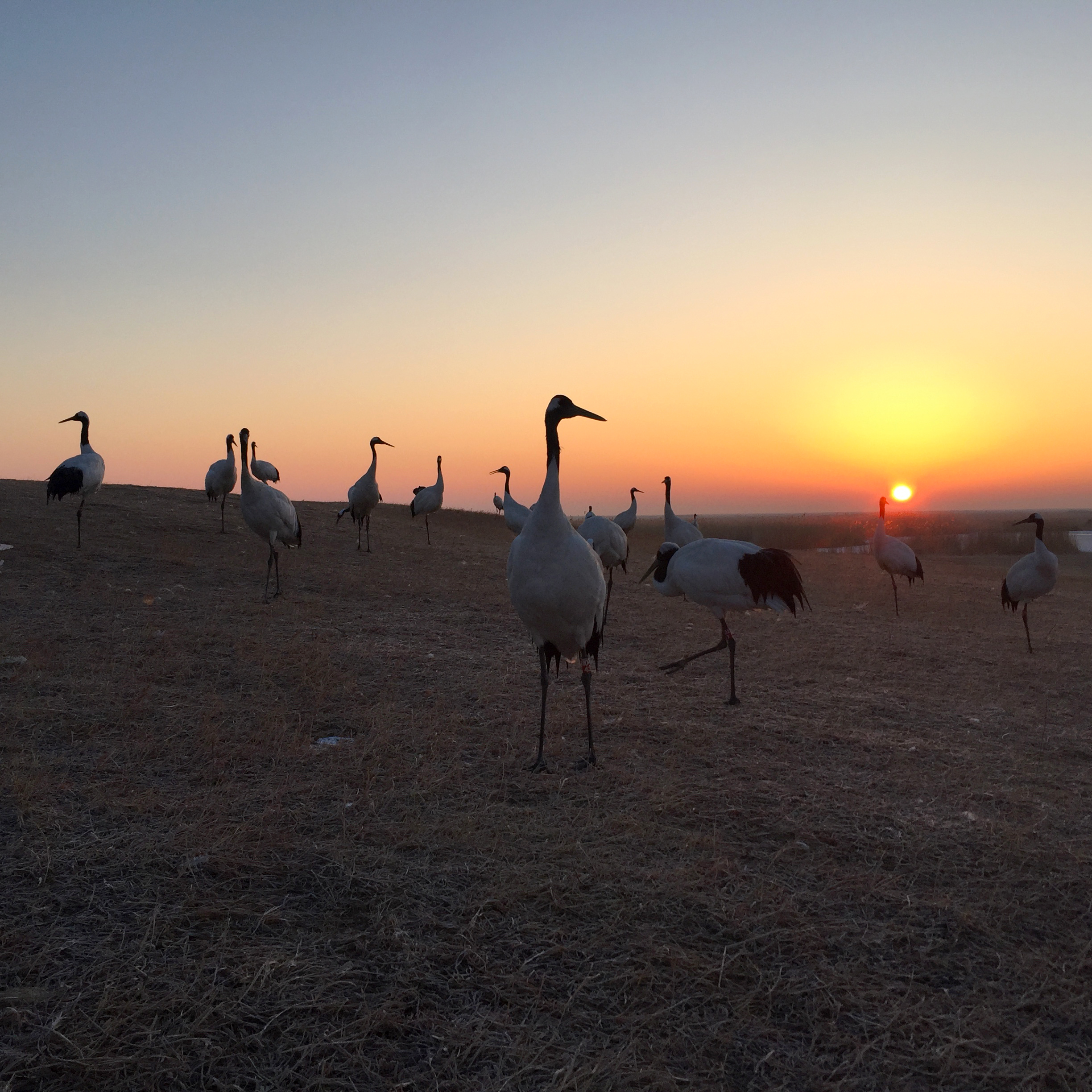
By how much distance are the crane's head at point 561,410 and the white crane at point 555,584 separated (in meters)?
Answer: 0.25

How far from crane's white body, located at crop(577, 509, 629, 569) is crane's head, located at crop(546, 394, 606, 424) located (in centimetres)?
671

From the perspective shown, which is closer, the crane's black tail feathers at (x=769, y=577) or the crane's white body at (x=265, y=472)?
the crane's black tail feathers at (x=769, y=577)

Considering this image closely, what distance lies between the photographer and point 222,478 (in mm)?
17422

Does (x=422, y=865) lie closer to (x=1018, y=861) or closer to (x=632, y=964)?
(x=632, y=964)

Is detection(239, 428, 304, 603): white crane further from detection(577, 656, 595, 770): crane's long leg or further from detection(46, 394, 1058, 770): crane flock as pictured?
detection(577, 656, 595, 770): crane's long leg

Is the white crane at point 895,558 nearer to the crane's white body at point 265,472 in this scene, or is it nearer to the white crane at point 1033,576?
the white crane at point 1033,576

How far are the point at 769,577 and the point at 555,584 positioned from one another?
3578 mm

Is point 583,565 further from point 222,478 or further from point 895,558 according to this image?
point 222,478

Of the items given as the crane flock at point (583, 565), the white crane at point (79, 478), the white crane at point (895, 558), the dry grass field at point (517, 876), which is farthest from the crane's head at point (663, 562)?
the white crane at point (79, 478)

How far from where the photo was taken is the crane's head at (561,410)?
6.34 m

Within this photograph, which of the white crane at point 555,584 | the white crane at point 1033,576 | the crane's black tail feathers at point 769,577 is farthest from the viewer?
the white crane at point 1033,576

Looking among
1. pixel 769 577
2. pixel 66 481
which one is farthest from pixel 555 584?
pixel 66 481

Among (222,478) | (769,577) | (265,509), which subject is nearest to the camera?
(769,577)

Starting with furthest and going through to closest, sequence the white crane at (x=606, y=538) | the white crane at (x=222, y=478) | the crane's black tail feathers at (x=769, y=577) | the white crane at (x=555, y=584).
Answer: the white crane at (x=222, y=478) < the white crane at (x=606, y=538) < the crane's black tail feathers at (x=769, y=577) < the white crane at (x=555, y=584)
